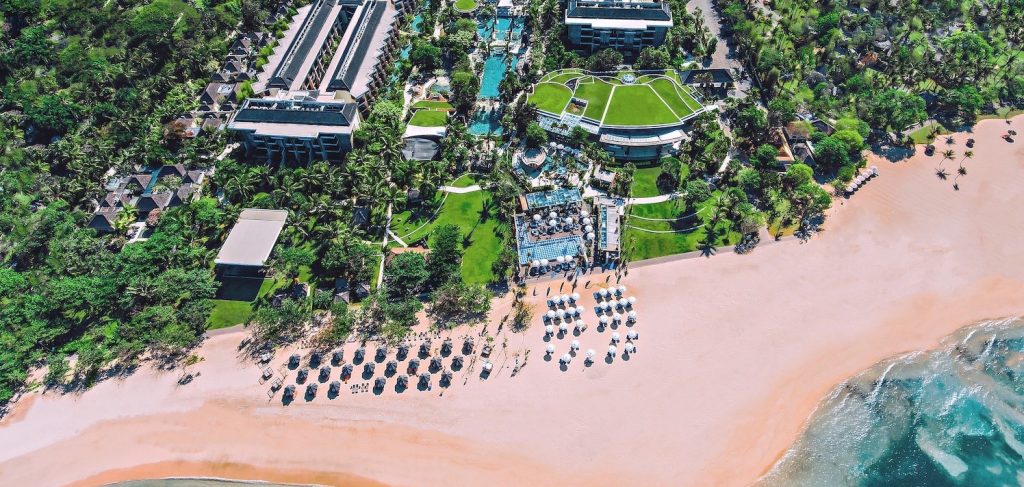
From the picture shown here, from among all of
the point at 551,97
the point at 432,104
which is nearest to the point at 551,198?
the point at 551,97

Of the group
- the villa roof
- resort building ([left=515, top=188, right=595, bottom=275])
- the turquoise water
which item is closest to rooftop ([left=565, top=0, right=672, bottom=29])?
resort building ([left=515, top=188, right=595, bottom=275])

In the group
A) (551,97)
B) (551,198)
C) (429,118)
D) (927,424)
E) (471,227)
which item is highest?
(551,97)

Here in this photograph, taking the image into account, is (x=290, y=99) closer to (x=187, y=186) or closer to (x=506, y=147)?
(x=187, y=186)

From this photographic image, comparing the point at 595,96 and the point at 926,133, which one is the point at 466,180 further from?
the point at 926,133

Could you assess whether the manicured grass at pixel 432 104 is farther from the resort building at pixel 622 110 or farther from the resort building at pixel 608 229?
the resort building at pixel 608 229

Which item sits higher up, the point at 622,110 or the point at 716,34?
the point at 716,34

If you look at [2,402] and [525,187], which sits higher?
[525,187]

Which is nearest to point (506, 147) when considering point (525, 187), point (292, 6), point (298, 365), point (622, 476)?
point (525, 187)

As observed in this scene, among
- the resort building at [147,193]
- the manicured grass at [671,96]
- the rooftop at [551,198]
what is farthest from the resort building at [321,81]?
the manicured grass at [671,96]
